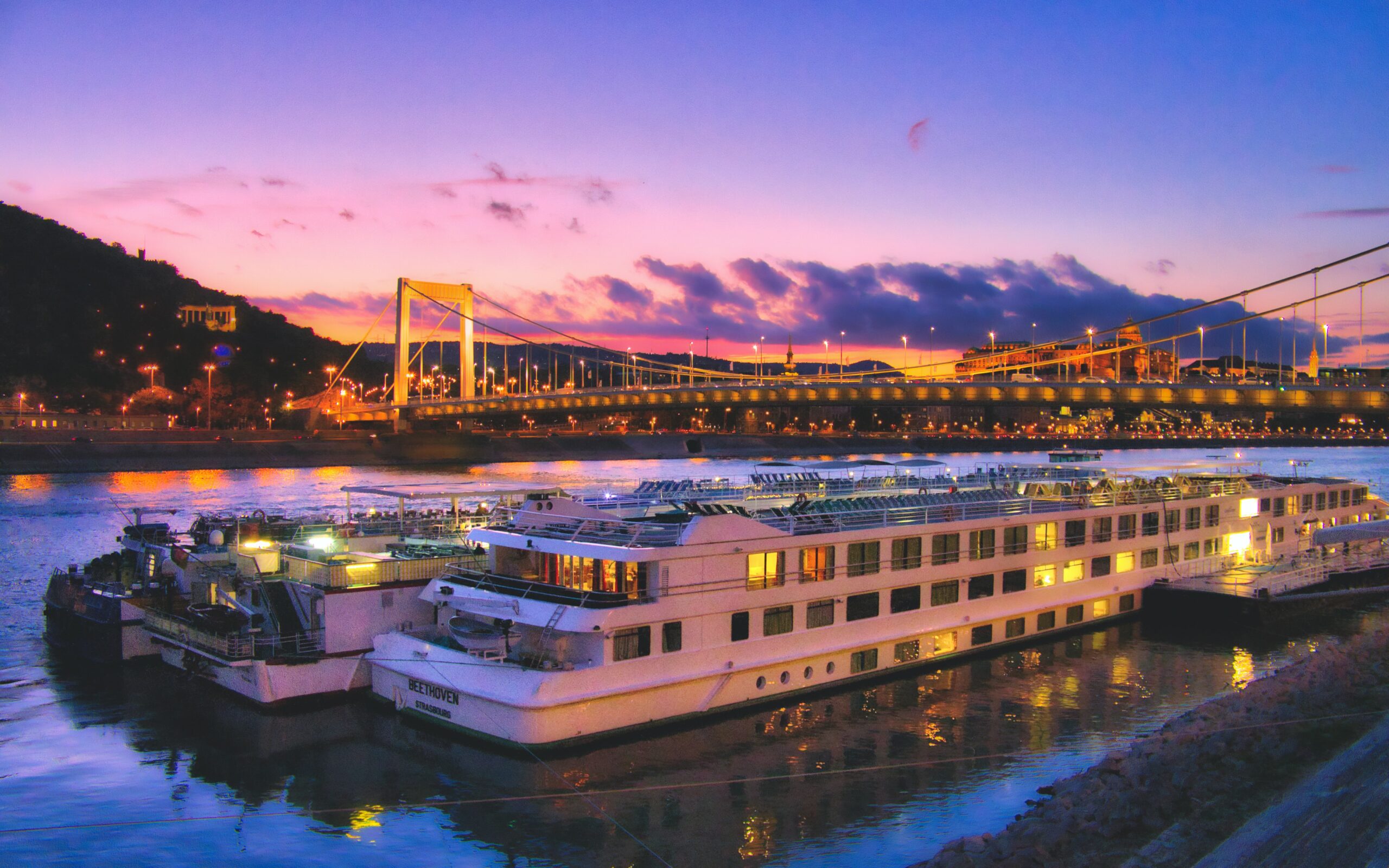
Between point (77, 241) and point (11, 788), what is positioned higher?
point (77, 241)

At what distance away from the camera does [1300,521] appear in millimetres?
28984

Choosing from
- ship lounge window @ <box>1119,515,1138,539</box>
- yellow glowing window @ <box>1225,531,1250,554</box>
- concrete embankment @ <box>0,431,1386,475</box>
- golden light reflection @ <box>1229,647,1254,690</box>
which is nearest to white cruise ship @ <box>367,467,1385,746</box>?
ship lounge window @ <box>1119,515,1138,539</box>

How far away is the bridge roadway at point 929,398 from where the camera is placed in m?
38.9

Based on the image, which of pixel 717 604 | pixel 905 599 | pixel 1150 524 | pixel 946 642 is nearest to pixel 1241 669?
pixel 1150 524

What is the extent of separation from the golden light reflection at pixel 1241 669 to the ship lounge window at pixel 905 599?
5.85 m

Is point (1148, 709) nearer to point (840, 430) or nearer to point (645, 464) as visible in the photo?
point (645, 464)

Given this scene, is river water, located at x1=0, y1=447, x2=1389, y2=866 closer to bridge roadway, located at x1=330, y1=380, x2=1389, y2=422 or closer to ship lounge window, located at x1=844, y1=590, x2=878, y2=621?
ship lounge window, located at x1=844, y1=590, x2=878, y2=621

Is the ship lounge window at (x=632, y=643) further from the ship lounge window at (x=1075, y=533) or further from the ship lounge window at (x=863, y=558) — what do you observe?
the ship lounge window at (x=1075, y=533)

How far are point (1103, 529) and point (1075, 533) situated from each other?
122 centimetres

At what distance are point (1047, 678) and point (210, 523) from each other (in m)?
18.6

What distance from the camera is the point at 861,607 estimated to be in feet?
57.2

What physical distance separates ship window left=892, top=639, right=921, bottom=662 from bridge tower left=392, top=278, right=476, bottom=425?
68.9 meters

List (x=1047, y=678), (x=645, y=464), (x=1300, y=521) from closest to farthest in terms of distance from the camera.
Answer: (x=1047, y=678), (x=1300, y=521), (x=645, y=464)

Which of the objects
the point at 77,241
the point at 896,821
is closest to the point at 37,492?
the point at 896,821
